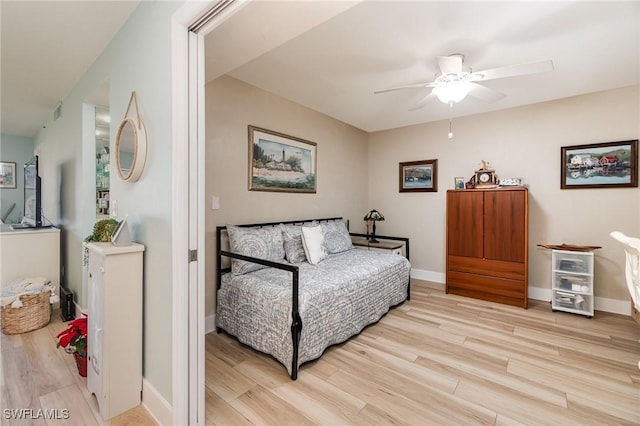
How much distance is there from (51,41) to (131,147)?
121 cm

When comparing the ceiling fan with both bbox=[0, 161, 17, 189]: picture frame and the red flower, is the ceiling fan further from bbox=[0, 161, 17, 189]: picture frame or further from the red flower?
bbox=[0, 161, 17, 189]: picture frame

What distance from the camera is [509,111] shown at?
366cm

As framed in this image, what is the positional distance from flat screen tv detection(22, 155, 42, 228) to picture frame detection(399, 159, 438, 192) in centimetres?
474

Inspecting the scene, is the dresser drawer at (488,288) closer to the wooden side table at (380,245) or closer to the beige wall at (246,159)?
the wooden side table at (380,245)

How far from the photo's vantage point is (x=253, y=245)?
2.60 metres

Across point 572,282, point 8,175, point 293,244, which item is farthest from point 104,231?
point 8,175

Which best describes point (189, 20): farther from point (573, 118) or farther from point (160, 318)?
point (573, 118)

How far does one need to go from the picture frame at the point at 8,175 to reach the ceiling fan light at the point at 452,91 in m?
6.75

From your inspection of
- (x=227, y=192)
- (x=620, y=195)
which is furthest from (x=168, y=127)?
(x=620, y=195)

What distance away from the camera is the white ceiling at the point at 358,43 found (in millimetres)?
1728

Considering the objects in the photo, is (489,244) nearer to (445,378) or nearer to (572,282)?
(572,282)

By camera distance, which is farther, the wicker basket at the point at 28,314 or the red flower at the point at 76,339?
the wicker basket at the point at 28,314

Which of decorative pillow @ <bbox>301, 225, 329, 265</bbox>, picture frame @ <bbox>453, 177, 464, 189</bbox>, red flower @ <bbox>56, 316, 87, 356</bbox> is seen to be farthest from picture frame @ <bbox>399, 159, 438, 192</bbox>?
red flower @ <bbox>56, 316, 87, 356</bbox>

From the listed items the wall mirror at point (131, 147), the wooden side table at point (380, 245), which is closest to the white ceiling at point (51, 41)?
the wall mirror at point (131, 147)
